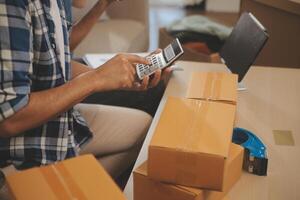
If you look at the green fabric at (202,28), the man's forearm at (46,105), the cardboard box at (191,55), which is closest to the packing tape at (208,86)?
the man's forearm at (46,105)

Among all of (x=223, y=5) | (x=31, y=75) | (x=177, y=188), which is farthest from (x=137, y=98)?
(x=223, y=5)

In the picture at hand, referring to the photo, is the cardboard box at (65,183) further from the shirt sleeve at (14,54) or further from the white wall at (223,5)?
the white wall at (223,5)

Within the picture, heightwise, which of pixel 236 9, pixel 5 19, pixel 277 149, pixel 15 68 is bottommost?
pixel 236 9

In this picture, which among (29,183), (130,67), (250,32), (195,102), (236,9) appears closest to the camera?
(29,183)

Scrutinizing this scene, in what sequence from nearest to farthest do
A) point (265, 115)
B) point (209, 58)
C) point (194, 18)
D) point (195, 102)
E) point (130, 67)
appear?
point (195, 102)
point (130, 67)
point (265, 115)
point (209, 58)
point (194, 18)

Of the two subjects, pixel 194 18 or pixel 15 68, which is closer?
pixel 15 68

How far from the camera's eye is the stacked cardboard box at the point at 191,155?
3.02ft

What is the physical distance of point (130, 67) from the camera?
48.9 inches

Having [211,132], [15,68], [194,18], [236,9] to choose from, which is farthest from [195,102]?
[236,9]

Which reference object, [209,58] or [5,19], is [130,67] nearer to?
[5,19]

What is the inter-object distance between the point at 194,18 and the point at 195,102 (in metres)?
1.79

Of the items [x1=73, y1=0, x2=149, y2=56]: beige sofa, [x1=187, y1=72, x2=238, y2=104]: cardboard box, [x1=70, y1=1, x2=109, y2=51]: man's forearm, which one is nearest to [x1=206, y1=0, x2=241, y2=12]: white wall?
[x1=73, y1=0, x2=149, y2=56]: beige sofa

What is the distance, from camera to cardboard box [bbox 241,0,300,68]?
2.10 m

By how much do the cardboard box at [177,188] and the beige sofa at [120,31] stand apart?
148 centimetres
